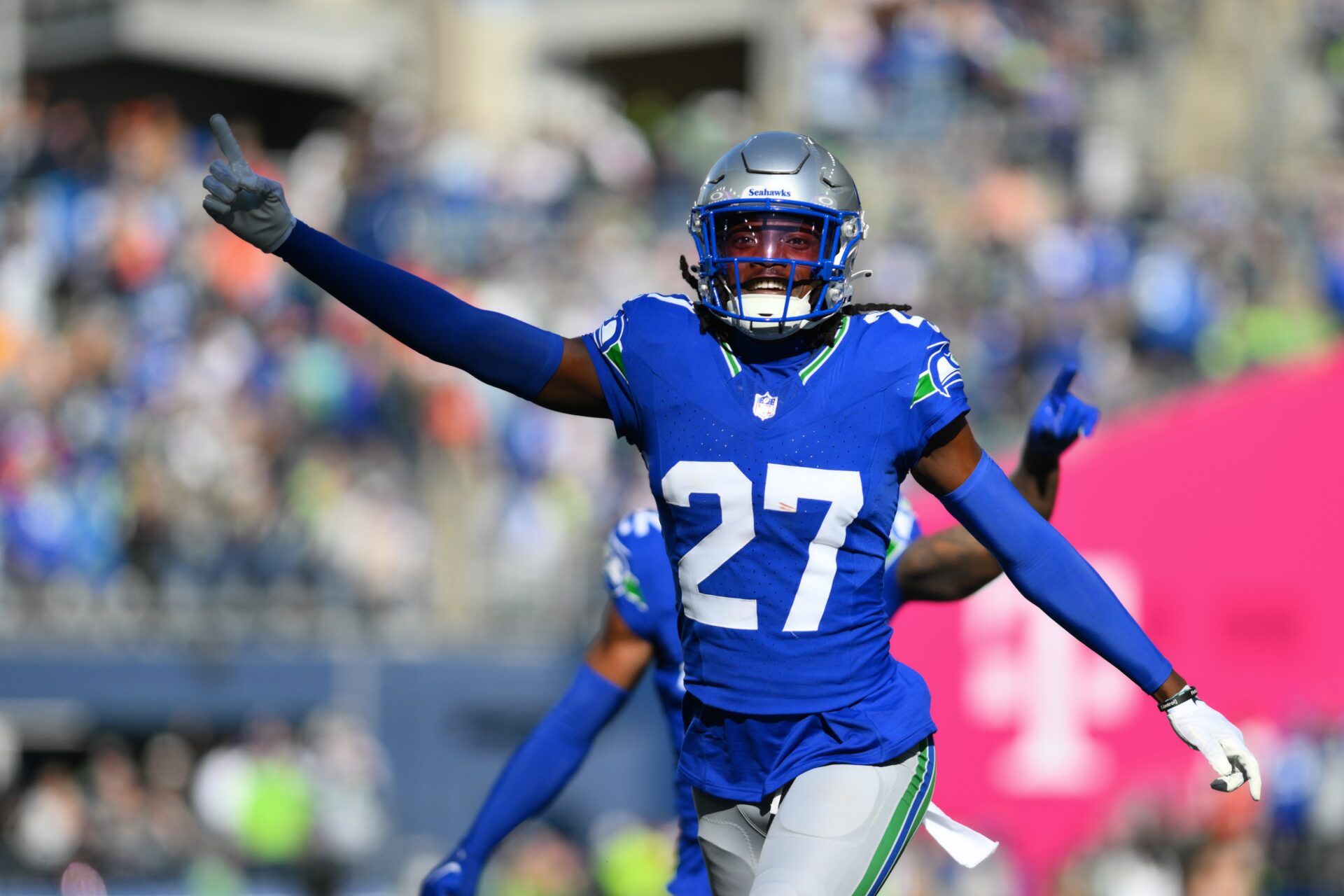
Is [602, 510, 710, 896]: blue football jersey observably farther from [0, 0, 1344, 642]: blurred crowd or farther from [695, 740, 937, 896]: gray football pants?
[0, 0, 1344, 642]: blurred crowd

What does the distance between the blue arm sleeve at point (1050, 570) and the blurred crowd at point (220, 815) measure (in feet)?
29.3

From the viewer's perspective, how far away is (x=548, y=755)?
16.3ft

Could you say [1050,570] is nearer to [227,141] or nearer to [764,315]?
[764,315]

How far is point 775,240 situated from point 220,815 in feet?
31.7

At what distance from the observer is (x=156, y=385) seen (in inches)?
544

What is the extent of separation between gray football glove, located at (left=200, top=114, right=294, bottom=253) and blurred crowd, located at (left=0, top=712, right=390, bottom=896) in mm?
8807

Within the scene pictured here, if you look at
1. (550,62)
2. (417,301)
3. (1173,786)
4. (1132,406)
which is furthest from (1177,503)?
(550,62)

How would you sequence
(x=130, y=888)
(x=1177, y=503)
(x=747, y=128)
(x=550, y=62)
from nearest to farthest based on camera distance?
(x=1177, y=503) → (x=130, y=888) → (x=747, y=128) → (x=550, y=62)

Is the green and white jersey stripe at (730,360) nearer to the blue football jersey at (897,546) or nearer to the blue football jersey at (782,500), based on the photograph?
the blue football jersey at (782,500)

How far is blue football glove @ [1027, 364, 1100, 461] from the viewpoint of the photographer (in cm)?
424

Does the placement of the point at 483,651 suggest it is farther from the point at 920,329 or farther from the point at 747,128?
the point at 920,329

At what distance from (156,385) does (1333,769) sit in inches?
339

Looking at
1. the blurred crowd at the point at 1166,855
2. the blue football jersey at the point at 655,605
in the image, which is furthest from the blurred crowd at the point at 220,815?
the blue football jersey at the point at 655,605

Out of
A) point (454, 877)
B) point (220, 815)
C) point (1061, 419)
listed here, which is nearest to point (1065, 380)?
point (1061, 419)
